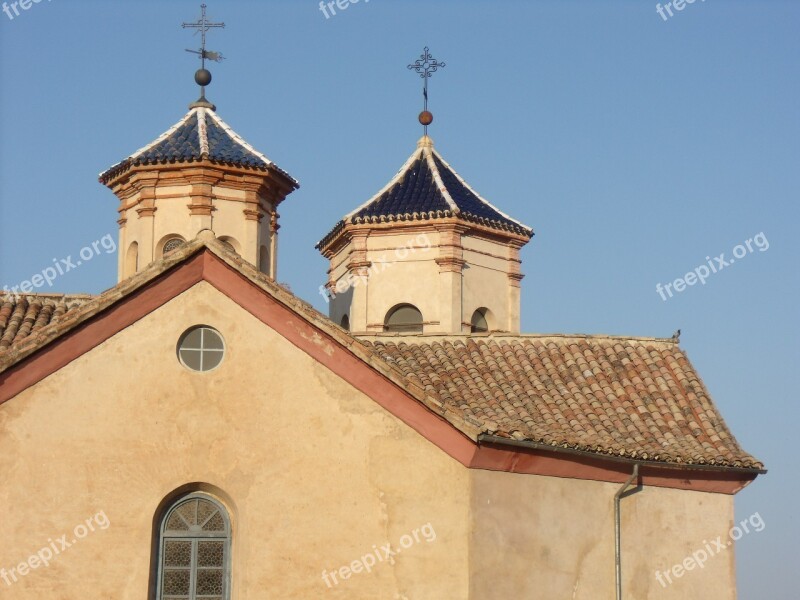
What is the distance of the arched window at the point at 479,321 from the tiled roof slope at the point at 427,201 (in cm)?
160

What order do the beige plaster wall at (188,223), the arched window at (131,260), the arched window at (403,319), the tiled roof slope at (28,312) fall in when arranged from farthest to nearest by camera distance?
the arched window at (403,319) → the arched window at (131,260) → the beige plaster wall at (188,223) → the tiled roof slope at (28,312)

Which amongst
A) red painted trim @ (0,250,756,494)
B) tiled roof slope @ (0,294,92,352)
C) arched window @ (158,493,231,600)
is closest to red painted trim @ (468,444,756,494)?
red painted trim @ (0,250,756,494)

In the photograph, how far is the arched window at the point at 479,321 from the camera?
2612cm

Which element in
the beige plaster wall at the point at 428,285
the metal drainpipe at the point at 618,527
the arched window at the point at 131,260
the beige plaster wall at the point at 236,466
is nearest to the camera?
the beige plaster wall at the point at 236,466

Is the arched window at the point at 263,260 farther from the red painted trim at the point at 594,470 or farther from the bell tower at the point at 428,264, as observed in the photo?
the red painted trim at the point at 594,470

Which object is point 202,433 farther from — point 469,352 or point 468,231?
point 468,231

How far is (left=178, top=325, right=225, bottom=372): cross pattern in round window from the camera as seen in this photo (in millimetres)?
16984

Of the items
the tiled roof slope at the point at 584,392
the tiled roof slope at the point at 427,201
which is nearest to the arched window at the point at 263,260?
the tiled roof slope at the point at 427,201

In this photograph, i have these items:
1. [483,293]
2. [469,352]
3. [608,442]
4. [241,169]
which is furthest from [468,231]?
[608,442]

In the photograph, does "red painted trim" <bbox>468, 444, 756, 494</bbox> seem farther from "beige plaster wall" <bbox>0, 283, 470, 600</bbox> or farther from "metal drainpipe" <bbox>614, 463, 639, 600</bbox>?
"beige plaster wall" <bbox>0, 283, 470, 600</bbox>

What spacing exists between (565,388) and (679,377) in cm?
190

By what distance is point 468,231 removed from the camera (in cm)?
2625

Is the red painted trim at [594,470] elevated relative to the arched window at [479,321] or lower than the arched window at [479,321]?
lower

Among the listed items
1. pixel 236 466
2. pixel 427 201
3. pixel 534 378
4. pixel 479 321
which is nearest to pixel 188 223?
pixel 427 201
